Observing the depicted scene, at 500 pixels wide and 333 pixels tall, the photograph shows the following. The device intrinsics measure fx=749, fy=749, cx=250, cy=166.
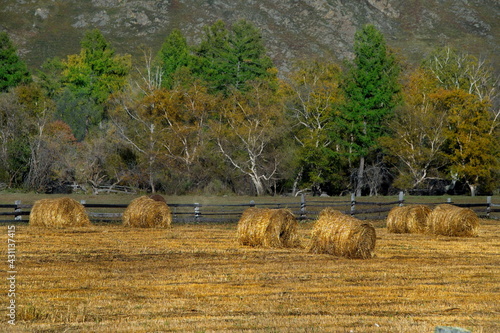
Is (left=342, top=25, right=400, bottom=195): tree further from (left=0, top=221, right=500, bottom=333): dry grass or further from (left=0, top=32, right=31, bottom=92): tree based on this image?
(left=0, top=221, right=500, bottom=333): dry grass

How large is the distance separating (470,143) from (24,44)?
13036 centimetres

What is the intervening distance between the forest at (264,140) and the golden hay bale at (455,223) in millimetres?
33209

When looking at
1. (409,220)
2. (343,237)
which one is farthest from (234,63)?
(343,237)

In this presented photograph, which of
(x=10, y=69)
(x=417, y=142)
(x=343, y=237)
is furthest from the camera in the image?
(x=10, y=69)

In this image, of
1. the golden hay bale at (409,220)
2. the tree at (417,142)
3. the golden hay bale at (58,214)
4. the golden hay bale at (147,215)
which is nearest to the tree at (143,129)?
the tree at (417,142)

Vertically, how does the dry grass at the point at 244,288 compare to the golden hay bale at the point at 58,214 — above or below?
below

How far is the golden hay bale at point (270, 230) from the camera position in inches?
773

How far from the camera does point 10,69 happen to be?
242 feet

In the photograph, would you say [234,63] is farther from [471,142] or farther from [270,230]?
[270,230]

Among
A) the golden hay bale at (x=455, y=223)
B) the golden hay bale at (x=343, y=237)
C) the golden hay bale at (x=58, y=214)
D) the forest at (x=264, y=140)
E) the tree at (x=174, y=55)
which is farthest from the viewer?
the tree at (x=174, y=55)

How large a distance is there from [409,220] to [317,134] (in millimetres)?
36372

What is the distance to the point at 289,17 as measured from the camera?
635 feet

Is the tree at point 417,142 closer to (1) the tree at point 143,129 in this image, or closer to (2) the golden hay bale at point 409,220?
(1) the tree at point 143,129

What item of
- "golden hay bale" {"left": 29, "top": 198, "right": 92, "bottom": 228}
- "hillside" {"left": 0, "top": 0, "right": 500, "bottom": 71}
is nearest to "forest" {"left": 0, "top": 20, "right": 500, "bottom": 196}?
"golden hay bale" {"left": 29, "top": 198, "right": 92, "bottom": 228}
